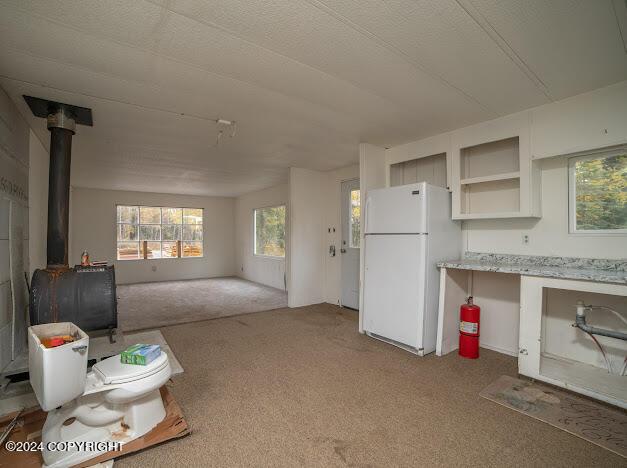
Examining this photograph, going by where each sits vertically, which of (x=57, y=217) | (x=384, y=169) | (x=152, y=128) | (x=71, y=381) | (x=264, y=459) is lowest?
(x=264, y=459)

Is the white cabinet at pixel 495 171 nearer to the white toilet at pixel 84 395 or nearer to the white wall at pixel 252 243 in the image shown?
the white toilet at pixel 84 395

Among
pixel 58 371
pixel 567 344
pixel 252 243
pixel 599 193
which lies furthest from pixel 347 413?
pixel 252 243

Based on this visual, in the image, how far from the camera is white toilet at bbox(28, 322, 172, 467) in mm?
1438

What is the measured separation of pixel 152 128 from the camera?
324cm

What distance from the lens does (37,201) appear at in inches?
139

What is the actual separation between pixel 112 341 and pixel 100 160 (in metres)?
3.03

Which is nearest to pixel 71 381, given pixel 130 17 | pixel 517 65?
pixel 130 17

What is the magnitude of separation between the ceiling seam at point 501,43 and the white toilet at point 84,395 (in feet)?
8.37

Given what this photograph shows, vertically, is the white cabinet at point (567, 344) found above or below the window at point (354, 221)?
below

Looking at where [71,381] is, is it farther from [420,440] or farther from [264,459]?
[420,440]

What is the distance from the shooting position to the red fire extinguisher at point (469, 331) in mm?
2883

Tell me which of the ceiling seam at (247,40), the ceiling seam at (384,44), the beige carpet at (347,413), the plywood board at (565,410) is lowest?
the beige carpet at (347,413)

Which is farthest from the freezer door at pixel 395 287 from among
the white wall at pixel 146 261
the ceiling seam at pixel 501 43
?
the white wall at pixel 146 261

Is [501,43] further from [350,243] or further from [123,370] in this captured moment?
[350,243]
